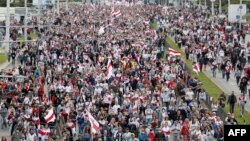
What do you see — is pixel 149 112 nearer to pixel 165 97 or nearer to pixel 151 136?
pixel 151 136

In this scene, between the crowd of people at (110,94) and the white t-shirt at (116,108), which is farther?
the white t-shirt at (116,108)

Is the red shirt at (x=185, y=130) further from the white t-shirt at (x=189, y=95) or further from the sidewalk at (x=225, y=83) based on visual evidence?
the sidewalk at (x=225, y=83)

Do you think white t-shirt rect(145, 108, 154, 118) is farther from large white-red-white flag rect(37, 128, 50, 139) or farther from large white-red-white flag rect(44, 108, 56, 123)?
large white-red-white flag rect(37, 128, 50, 139)

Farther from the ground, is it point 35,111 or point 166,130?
point 35,111

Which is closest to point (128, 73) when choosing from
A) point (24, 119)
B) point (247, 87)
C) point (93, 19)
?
point (247, 87)

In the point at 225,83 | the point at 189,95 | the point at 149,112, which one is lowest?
the point at 225,83

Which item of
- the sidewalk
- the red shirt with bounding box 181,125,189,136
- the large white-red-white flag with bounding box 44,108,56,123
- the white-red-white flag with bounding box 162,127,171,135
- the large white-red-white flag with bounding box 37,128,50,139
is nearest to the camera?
the large white-red-white flag with bounding box 37,128,50,139

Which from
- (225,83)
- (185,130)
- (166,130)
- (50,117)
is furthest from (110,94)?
(225,83)

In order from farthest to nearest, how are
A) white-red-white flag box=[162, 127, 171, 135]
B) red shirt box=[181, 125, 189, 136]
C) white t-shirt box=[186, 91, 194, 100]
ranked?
white t-shirt box=[186, 91, 194, 100], white-red-white flag box=[162, 127, 171, 135], red shirt box=[181, 125, 189, 136]

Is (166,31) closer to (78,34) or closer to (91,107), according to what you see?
(78,34)

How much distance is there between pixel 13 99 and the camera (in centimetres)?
2931

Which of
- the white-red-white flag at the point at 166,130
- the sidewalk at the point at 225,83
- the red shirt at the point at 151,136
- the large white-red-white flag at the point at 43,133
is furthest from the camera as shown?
the sidewalk at the point at 225,83

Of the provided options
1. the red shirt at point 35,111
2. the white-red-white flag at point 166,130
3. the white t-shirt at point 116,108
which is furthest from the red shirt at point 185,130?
the red shirt at point 35,111

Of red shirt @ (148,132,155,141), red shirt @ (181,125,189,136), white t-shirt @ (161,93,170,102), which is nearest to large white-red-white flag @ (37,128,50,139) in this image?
red shirt @ (148,132,155,141)
